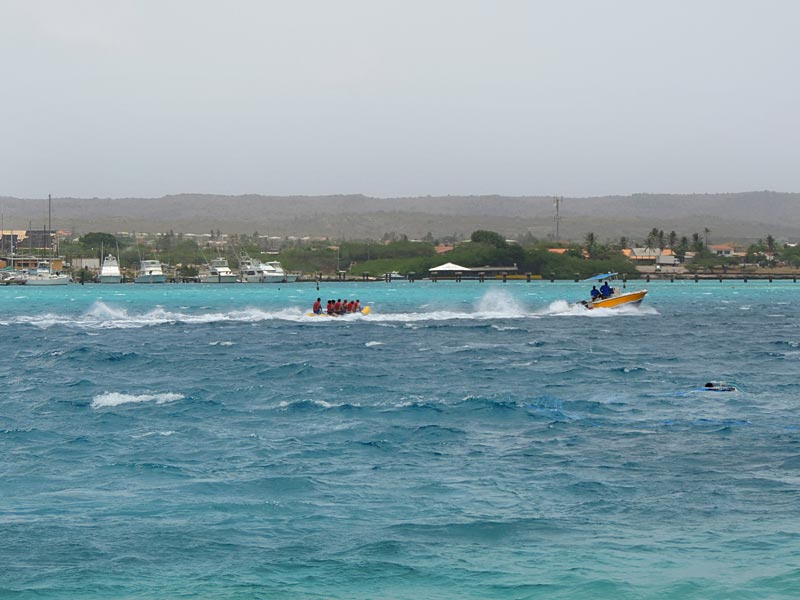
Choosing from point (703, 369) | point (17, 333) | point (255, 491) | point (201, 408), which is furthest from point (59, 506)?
point (17, 333)

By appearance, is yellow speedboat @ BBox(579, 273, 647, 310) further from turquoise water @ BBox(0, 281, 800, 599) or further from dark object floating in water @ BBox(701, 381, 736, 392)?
dark object floating in water @ BBox(701, 381, 736, 392)

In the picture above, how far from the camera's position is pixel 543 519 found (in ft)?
62.0

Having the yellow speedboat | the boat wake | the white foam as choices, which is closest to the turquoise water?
the white foam

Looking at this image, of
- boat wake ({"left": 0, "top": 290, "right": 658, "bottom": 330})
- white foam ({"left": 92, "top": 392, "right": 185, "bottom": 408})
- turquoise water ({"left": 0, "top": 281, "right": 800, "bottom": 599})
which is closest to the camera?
turquoise water ({"left": 0, "top": 281, "right": 800, "bottom": 599})

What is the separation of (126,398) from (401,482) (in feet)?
51.2

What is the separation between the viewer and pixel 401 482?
2186 centimetres

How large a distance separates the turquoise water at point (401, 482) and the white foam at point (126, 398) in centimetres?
21

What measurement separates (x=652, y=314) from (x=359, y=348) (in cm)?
4342

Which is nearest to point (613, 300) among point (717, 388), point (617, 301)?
point (617, 301)

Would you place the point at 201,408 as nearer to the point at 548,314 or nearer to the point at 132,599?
the point at 132,599

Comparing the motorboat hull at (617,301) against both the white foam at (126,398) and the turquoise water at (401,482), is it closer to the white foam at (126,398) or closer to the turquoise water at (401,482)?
the turquoise water at (401,482)

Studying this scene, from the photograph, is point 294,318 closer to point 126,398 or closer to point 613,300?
point 613,300

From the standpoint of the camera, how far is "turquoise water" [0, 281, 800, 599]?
16.0m

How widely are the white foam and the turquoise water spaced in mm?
210
